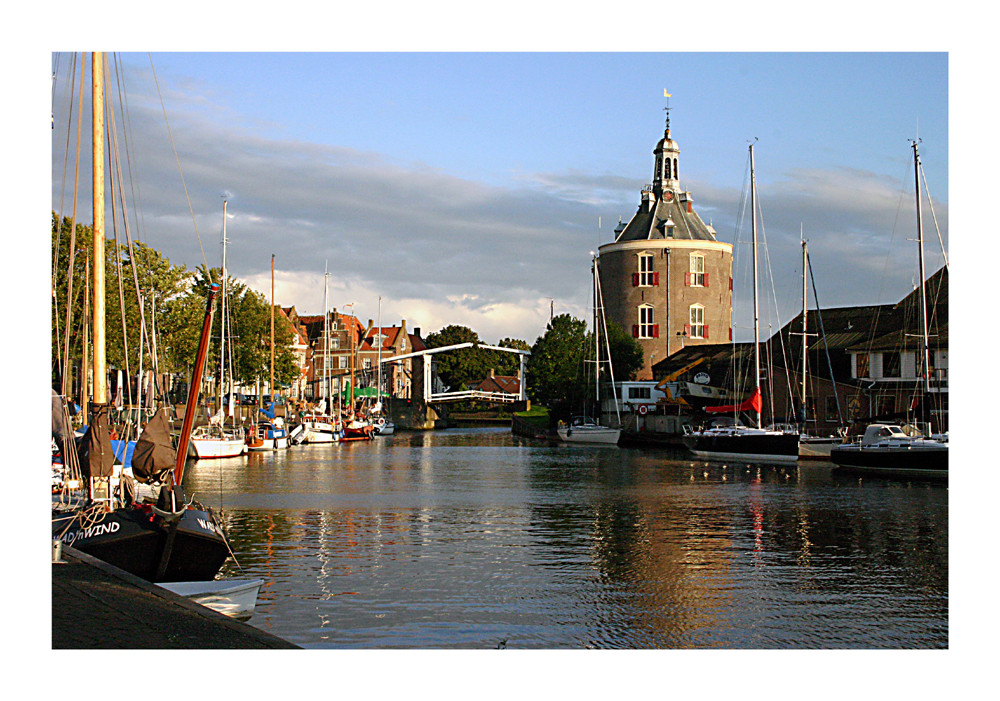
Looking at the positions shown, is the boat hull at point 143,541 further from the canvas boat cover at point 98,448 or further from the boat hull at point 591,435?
the boat hull at point 591,435

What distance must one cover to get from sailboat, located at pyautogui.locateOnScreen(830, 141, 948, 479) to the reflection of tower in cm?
3543

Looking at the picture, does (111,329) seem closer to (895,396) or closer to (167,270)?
(167,270)

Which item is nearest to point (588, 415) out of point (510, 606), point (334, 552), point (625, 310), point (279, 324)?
point (625, 310)

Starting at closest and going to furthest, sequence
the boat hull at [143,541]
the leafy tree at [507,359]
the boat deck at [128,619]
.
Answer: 1. the boat deck at [128,619]
2. the boat hull at [143,541]
3. the leafy tree at [507,359]

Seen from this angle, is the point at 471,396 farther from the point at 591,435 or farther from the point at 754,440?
the point at 754,440

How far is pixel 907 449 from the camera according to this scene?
3197cm

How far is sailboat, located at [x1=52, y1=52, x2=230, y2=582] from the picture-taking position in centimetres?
1158

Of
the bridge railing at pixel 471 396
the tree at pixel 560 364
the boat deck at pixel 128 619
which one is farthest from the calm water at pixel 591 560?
the bridge railing at pixel 471 396

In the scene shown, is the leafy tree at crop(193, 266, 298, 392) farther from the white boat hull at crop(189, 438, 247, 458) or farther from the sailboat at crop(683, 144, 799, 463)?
the sailboat at crop(683, 144, 799, 463)

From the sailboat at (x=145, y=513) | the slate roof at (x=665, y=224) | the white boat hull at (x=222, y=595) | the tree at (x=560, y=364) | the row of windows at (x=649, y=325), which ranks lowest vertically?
the white boat hull at (x=222, y=595)

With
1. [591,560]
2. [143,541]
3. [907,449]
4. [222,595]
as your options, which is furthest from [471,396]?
[222,595]

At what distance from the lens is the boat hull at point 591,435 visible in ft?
181

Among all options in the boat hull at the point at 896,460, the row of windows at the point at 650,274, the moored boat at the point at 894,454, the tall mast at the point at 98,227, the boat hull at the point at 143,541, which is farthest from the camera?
the row of windows at the point at 650,274

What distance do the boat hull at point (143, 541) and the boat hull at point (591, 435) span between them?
44.0 meters
